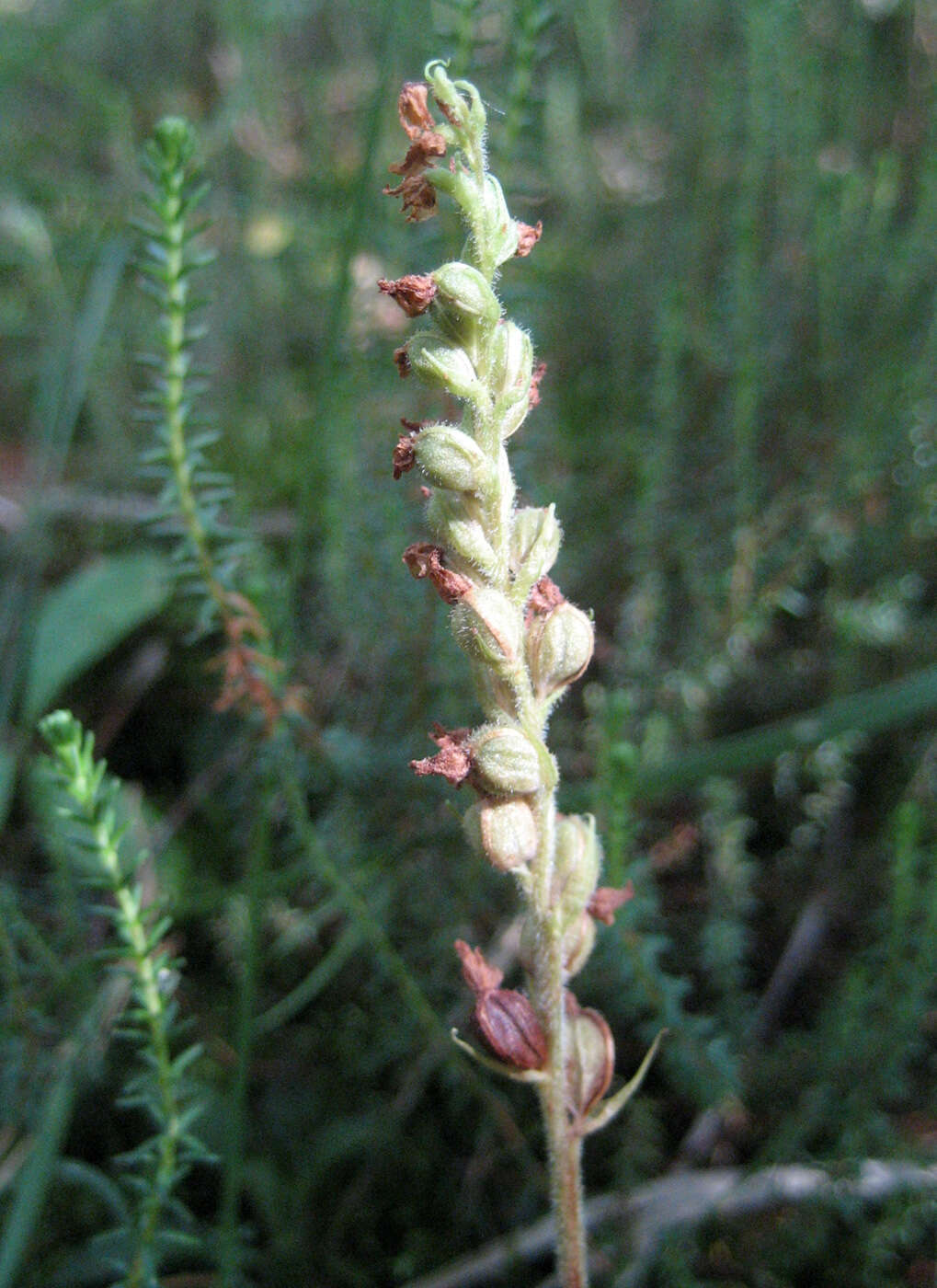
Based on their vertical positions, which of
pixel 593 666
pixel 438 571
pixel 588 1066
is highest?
pixel 438 571

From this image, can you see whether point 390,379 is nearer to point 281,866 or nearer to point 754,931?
point 281,866

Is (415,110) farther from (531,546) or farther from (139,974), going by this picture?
A: (139,974)

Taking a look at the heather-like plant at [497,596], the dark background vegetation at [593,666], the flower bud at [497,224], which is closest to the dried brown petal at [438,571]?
the heather-like plant at [497,596]

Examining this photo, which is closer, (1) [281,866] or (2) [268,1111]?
(2) [268,1111]

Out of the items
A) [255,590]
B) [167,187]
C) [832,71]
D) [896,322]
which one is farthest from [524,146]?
[832,71]

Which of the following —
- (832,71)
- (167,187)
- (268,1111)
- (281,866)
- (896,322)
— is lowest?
(268,1111)

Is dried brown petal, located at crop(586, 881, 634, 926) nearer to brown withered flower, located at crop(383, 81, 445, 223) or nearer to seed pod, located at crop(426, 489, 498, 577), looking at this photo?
seed pod, located at crop(426, 489, 498, 577)

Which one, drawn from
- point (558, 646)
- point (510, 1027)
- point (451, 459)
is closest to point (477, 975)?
point (510, 1027)
